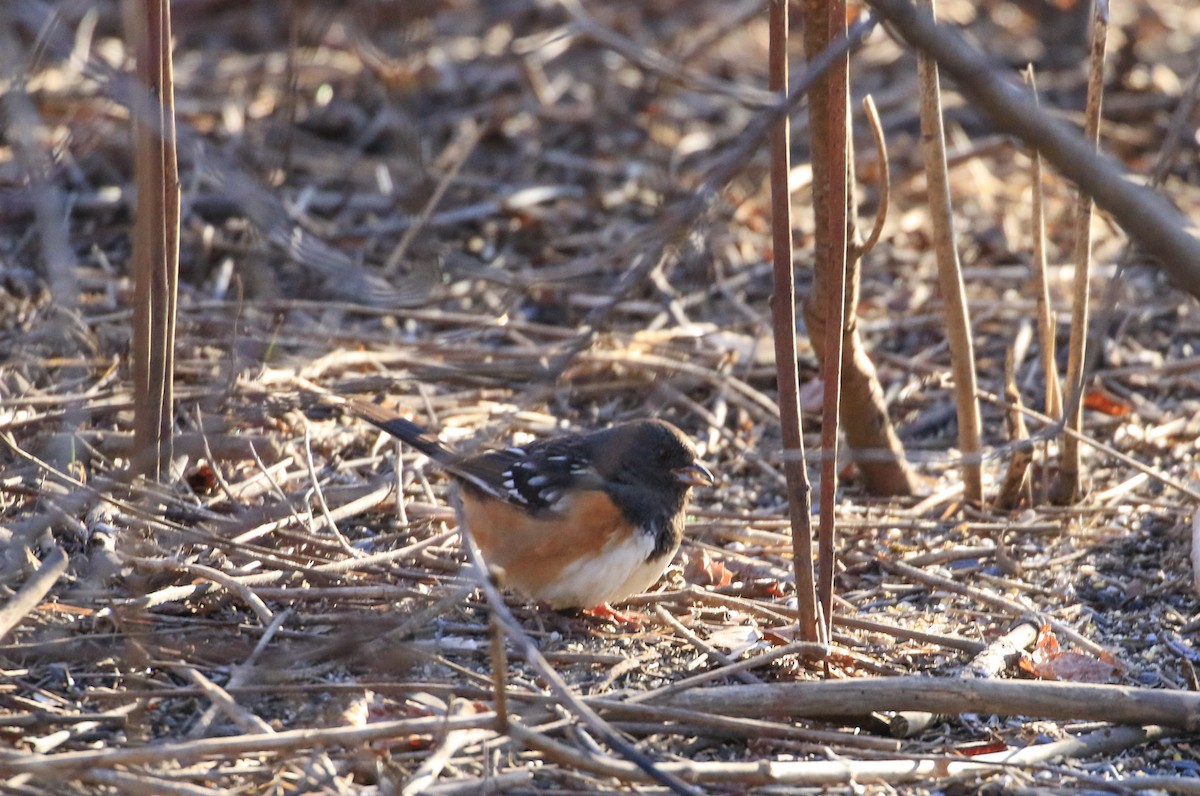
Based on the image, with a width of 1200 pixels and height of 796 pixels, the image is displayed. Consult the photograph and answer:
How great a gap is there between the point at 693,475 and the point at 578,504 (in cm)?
32

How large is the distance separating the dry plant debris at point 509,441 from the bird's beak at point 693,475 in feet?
0.81

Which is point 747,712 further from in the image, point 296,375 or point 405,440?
point 296,375

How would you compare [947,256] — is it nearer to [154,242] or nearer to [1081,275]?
[1081,275]

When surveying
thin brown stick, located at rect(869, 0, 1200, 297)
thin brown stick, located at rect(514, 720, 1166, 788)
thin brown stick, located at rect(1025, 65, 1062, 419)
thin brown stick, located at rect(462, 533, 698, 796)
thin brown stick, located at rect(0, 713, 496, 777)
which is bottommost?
thin brown stick, located at rect(514, 720, 1166, 788)

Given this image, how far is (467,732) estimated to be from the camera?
2.38m

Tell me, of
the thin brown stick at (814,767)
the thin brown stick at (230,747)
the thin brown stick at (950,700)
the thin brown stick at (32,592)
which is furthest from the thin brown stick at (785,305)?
the thin brown stick at (32,592)

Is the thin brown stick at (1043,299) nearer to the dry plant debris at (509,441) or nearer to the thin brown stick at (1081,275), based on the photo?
the thin brown stick at (1081,275)

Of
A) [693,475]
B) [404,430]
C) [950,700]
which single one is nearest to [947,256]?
[693,475]

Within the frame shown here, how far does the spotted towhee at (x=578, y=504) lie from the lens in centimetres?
317

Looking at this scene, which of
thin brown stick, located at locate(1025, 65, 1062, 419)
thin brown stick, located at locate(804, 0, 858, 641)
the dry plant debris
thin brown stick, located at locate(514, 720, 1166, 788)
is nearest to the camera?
thin brown stick, located at locate(514, 720, 1166, 788)

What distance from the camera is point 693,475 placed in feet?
11.1

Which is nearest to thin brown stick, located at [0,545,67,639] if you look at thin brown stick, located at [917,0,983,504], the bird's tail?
the bird's tail

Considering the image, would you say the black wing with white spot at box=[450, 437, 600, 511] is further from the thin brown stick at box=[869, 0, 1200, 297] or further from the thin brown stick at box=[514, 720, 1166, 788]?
the thin brown stick at box=[869, 0, 1200, 297]

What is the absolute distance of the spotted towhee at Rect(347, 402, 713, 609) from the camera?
3170 mm
